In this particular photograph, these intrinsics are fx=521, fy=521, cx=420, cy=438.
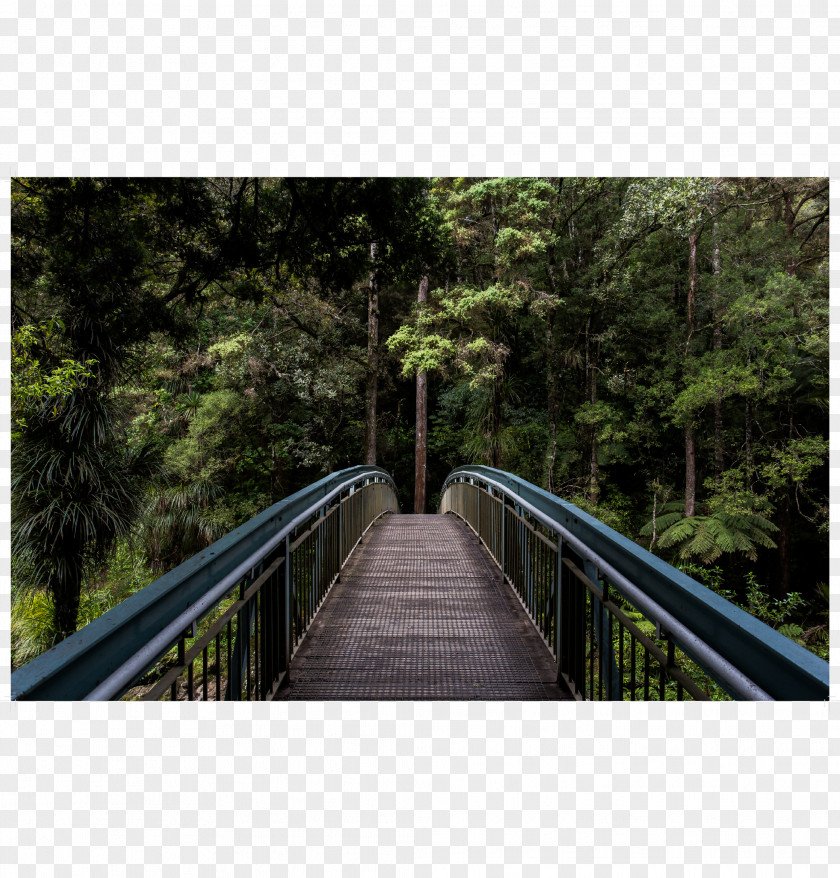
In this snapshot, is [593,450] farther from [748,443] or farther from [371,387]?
[371,387]

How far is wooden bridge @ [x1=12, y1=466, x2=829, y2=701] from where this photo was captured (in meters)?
1.46

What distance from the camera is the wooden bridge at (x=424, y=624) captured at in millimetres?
1464

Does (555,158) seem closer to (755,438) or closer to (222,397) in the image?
(755,438)

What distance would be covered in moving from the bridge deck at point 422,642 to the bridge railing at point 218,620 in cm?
24

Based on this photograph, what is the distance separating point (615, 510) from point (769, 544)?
4624 millimetres

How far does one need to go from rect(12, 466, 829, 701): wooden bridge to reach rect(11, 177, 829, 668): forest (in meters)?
3.12

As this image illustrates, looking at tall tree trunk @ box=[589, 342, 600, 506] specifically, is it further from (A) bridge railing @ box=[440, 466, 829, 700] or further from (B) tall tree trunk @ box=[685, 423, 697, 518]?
(A) bridge railing @ box=[440, 466, 829, 700]

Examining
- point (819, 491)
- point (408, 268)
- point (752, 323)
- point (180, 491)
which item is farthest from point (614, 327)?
point (180, 491)

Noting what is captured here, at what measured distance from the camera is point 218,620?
231cm

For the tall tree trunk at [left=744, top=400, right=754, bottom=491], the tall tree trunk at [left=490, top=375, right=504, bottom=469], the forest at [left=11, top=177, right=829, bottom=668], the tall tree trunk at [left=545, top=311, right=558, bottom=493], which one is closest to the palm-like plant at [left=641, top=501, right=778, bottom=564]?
the forest at [left=11, top=177, right=829, bottom=668]

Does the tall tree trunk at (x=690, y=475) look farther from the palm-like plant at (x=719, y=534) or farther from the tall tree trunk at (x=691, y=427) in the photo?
the palm-like plant at (x=719, y=534)

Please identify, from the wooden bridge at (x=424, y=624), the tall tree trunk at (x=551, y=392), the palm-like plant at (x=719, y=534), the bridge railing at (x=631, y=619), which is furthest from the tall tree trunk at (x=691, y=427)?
the bridge railing at (x=631, y=619)

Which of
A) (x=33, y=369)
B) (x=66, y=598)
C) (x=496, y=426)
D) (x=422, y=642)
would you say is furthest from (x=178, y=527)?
(x=422, y=642)

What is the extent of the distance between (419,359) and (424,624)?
10337 millimetres
